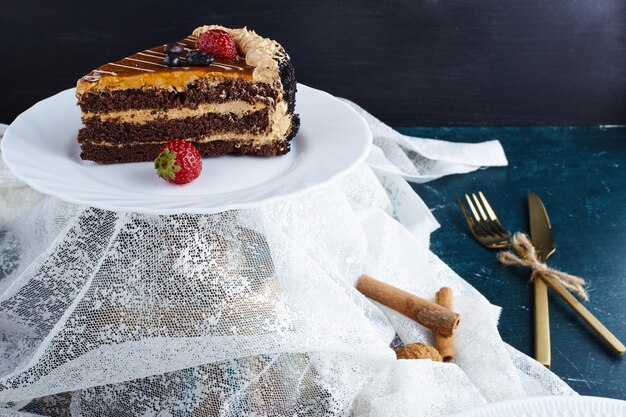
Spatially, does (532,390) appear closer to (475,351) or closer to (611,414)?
(475,351)

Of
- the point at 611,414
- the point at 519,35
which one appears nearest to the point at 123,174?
the point at 611,414

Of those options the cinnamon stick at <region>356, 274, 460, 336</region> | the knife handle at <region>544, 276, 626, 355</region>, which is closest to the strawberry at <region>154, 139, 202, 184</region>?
the cinnamon stick at <region>356, 274, 460, 336</region>

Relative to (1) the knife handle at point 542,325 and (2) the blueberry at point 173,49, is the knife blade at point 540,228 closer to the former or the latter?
(1) the knife handle at point 542,325

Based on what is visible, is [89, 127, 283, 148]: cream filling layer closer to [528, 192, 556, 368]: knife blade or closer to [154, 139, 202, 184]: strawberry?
[154, 139, 202, 184]: strawberry

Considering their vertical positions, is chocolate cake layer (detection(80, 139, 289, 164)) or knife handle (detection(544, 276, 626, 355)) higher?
chocolate cake layer (detection(80, 139, 289, 164))

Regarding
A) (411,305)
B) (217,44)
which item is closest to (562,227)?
(411,305)

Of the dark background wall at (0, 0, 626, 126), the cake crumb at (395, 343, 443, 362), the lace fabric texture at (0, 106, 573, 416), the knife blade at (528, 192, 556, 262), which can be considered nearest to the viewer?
the lace fabric texture at (0, 106, 573, 416)
